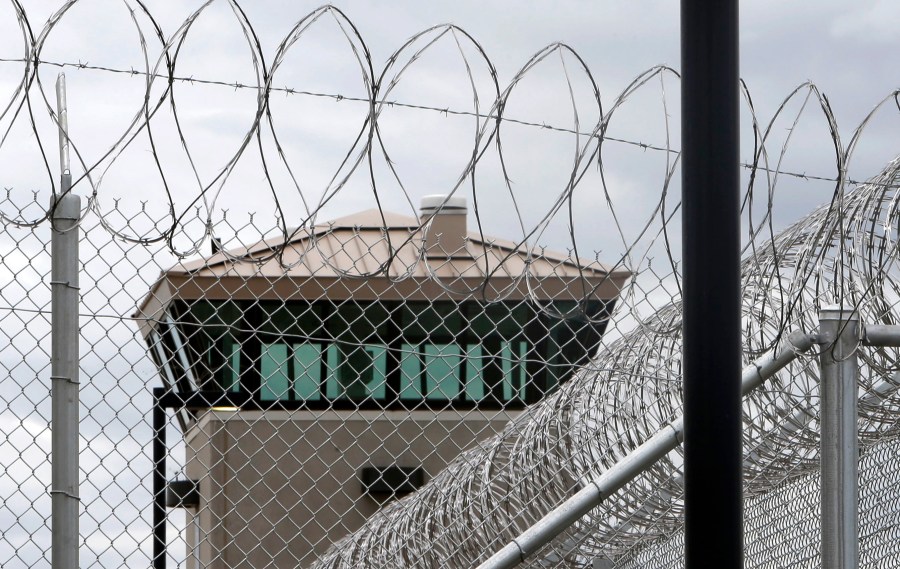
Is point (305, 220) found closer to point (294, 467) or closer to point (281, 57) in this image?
point (281, 57)

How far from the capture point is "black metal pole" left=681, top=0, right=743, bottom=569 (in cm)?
238

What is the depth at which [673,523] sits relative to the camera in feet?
13.3

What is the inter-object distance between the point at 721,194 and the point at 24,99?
5.82ft

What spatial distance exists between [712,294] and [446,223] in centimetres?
864

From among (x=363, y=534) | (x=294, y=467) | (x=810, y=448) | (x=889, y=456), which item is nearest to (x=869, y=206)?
(x=810, y=448)

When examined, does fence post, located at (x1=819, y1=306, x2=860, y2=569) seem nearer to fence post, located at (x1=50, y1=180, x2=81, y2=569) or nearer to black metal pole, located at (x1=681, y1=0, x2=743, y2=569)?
black metal pole, located at (x1=681, y1=0, x2=743, y2=569)

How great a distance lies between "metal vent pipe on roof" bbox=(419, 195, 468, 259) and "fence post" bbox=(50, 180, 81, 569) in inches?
38.3

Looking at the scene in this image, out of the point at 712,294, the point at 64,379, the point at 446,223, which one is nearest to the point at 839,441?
the point at 712,294

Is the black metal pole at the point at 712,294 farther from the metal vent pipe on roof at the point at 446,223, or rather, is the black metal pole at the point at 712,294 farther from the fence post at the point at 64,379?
the fence post at the point at 64,379

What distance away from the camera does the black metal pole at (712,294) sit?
2383 millimetres

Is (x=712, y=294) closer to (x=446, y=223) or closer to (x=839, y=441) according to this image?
(x=839, y=441)

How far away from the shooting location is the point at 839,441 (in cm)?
332

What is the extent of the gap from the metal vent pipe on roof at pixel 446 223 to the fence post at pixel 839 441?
114 centimetres

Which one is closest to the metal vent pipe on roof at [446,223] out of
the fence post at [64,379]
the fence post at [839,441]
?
the fence post at [64,379]
